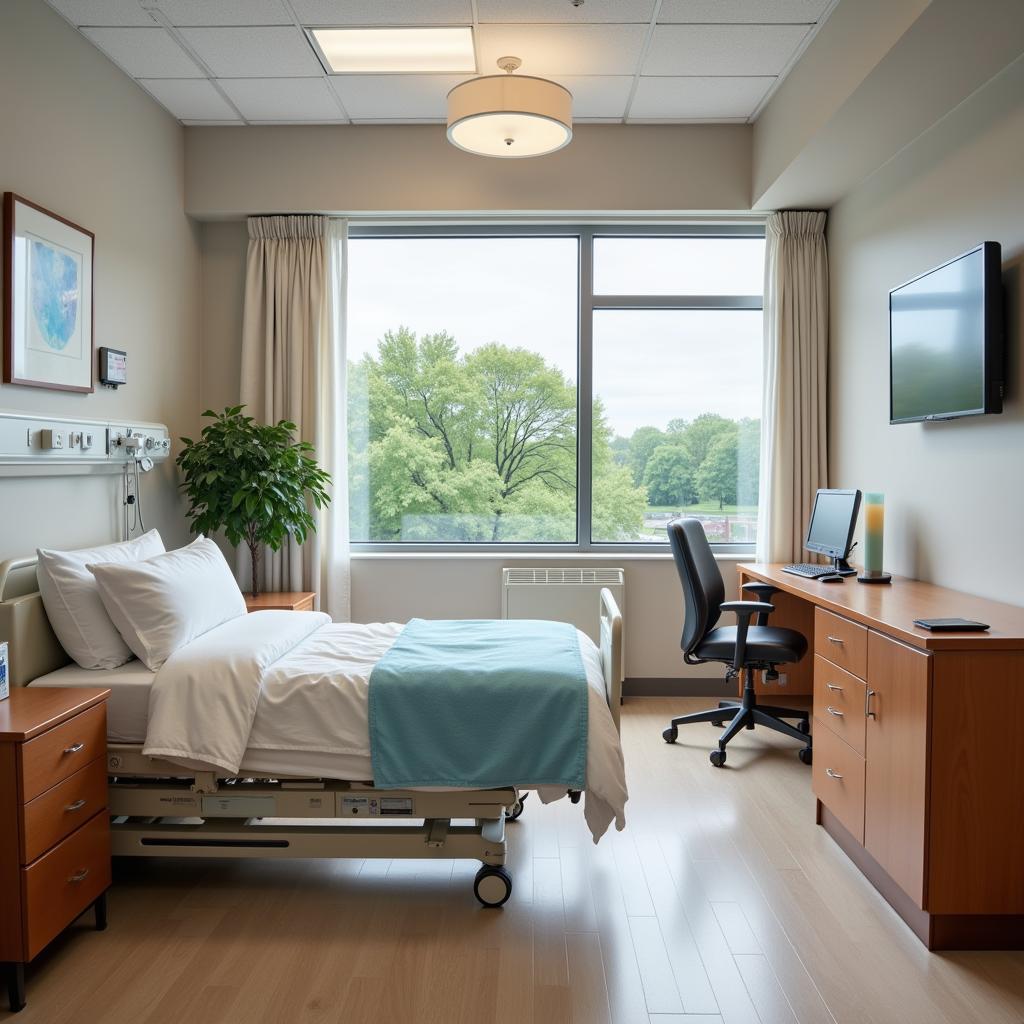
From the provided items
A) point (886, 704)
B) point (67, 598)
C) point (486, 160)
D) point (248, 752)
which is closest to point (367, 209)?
point (486, 160)

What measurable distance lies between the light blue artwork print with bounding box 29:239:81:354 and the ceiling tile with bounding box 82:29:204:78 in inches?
38.8

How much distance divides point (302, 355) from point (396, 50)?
1.63m

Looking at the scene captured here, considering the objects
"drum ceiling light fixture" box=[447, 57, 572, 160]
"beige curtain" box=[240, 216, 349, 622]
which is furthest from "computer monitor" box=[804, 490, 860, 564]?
"beige curtain" box=[240, 216, 349, 622]

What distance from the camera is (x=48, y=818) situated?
2.12m

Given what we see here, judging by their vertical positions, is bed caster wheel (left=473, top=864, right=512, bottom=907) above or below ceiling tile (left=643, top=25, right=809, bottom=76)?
below

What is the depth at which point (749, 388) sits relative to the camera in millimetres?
4879

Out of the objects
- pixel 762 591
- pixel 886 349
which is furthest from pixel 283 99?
pixel 762 591

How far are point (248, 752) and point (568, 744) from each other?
954 millimetres

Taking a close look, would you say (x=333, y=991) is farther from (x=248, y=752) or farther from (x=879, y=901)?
(x=879, y=901)

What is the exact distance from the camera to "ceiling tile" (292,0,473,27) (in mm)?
3258

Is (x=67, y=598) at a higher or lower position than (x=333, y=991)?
higher

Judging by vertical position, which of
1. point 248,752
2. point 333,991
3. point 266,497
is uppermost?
point 266,497

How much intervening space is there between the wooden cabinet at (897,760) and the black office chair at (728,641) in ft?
3.62

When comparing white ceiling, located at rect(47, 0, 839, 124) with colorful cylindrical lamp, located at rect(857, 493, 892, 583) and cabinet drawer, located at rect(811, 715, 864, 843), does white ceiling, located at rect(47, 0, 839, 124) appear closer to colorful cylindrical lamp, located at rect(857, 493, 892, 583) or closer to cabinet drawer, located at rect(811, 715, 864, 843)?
colorful cylindrical lamp, located at rect(857, 493, 892, 583)
